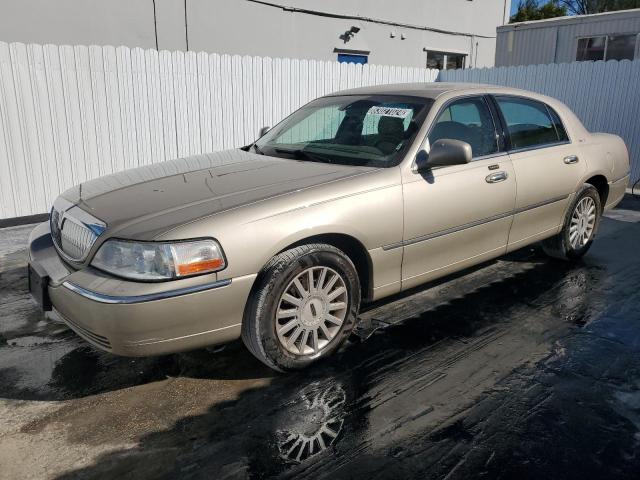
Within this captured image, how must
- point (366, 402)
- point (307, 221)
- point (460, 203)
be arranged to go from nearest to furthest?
point (366, 402), point (307, 221), point (460, 203)

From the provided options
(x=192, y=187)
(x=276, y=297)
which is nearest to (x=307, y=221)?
(x=276, y=297)

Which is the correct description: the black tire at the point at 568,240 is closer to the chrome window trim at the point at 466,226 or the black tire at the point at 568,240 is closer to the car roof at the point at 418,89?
the chrome window trim at the point at 466,226

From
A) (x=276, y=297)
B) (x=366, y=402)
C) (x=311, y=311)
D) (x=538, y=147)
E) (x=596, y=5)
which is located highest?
(x=596, y=5)

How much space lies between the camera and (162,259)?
2.80 m

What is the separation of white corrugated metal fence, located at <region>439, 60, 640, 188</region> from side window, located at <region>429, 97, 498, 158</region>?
252 inches

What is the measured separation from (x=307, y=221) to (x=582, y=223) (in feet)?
11.3

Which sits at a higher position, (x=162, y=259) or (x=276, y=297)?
(x=162, y=259)

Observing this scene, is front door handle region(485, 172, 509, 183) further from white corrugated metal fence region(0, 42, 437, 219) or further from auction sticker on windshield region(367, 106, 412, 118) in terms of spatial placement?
white corrugated metal fence region(0, 42, 437, 219)

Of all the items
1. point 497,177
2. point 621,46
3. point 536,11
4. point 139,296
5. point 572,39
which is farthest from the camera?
point 536,11

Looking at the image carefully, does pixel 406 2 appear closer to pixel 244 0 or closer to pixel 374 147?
pixel 244 0

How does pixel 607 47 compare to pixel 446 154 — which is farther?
pixel 607 47

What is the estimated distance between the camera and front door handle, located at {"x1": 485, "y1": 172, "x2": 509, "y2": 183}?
418 cm

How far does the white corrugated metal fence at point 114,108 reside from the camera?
6.91 metres

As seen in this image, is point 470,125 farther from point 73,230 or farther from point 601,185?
point 73,230
